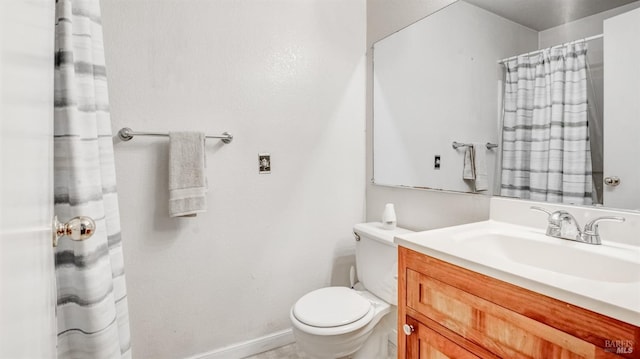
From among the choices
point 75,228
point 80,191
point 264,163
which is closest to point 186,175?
point 264,163

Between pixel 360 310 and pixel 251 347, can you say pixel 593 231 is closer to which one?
pixel 360 310

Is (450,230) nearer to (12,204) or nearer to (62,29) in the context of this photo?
(12,204)

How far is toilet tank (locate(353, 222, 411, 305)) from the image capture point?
1502 mm

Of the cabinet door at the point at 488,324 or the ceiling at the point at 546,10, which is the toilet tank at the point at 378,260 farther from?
the ceiling at the point at 546,10

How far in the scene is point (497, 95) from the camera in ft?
4.35

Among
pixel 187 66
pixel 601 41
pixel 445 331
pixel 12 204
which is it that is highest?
pixel 187 66

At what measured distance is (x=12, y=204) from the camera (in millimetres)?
269

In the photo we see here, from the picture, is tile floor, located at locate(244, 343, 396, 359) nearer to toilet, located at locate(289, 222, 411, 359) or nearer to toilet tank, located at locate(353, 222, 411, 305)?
toilet, located at locate(289, 222, 411, 359)

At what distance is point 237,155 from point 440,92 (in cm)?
110

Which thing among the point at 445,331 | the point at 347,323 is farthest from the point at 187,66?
the point at 445,331

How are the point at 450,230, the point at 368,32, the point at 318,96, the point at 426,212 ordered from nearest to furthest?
the point at 450,230, the point at 426,212, the point at 318,96, the point at 368,32

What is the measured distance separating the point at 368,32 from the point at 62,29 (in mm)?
1624

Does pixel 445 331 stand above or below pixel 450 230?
below

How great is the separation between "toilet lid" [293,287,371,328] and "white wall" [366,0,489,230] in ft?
1.72
